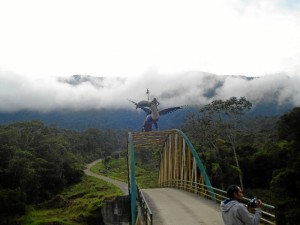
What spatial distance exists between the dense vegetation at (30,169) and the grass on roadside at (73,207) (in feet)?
6.21

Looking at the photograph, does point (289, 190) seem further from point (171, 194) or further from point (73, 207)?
point (73, 207)

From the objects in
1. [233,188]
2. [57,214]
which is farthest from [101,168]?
[233,188]

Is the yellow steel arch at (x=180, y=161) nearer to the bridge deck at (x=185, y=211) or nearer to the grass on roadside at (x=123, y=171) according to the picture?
the bridge deck at (x=185, y=211)

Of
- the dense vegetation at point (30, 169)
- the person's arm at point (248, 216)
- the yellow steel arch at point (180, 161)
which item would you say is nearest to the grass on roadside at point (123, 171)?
the dense vegetation at point (30, 169)

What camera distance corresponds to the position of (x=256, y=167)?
151 ft

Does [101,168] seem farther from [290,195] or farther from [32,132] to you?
[290,195]

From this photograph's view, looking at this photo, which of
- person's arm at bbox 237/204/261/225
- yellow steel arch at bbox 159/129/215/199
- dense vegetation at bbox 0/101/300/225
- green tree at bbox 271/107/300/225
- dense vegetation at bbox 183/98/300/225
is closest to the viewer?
person's arm at bbox 237/204/261/225

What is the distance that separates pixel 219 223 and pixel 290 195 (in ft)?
49.0

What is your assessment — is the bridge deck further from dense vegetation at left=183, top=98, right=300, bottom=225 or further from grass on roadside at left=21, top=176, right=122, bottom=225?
dense vegetation at left=183, top=98, right=300, bottom=225

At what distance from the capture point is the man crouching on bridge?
5.54 metres

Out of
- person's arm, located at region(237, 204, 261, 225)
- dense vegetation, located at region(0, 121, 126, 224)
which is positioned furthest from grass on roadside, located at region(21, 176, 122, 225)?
person's arm, located at region(237, 204, 261, 225)

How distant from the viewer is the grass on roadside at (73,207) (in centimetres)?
4106

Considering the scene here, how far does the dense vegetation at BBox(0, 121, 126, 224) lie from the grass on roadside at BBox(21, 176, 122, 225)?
6.21 ft

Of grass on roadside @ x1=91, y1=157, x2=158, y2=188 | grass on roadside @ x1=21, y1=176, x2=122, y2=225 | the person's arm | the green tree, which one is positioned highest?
the person's arm
